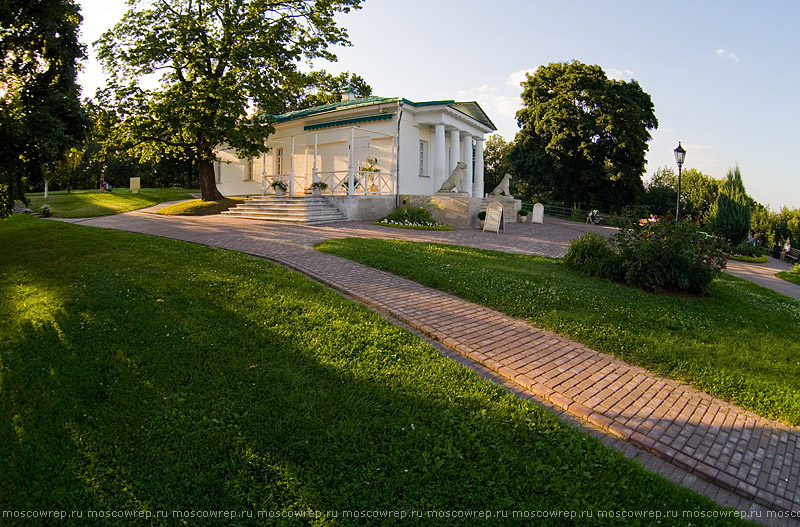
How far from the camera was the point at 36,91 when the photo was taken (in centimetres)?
859

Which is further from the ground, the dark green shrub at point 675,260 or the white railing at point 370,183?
the white railing at point 370,183

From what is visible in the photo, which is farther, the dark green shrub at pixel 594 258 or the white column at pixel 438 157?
the white column at pixel 438 157

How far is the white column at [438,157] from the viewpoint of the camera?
802 inches

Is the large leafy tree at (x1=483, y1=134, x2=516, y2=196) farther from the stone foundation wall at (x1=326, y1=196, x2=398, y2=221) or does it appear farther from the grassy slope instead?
the grassy slope

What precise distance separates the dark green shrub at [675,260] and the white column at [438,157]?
13402mm

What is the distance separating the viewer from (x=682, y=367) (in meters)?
4.81

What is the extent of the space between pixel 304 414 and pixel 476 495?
4.68 ft

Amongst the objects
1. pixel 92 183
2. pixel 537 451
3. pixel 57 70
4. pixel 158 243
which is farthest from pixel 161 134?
pixel 92 183

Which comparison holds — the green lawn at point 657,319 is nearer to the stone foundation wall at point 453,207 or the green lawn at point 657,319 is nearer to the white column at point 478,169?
the stone foundation wall at point 453,207

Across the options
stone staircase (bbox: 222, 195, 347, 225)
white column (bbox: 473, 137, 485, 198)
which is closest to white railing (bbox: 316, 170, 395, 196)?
stone staircase (bbox: 222, 195, 347, 225)

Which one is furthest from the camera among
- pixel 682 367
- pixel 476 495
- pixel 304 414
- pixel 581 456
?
pixel 682 367

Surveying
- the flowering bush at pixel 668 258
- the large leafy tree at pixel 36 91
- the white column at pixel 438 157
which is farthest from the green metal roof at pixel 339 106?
the flowering bush at pixel 668 258

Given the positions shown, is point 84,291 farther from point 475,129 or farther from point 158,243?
point 475,129

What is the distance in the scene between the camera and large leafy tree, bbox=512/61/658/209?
32344mm
